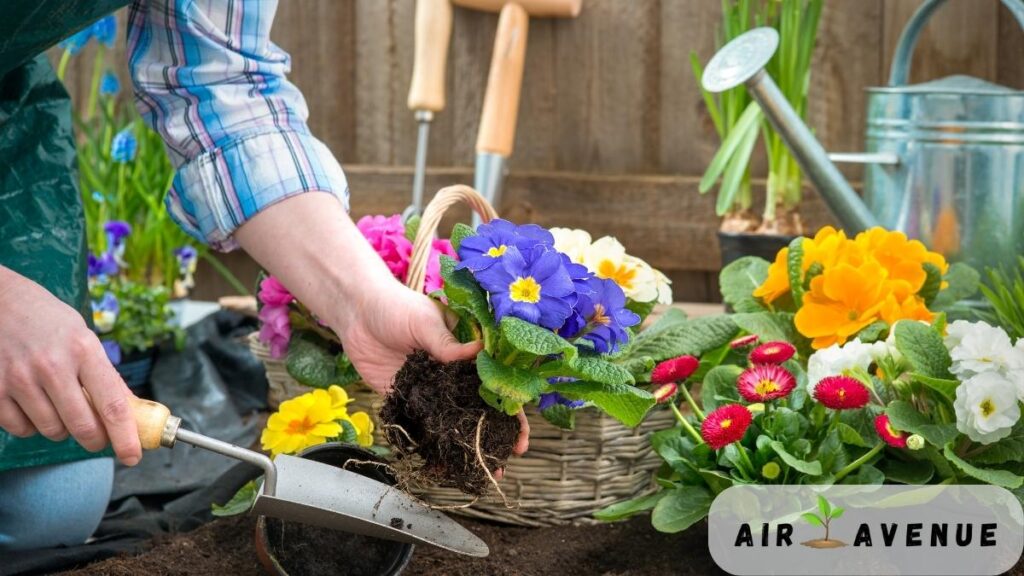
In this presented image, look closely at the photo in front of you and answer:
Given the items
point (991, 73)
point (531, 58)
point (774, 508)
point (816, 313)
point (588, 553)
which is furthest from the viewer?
point (531, 58)

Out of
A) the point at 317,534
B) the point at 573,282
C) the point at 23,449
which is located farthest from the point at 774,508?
the point at 23,449

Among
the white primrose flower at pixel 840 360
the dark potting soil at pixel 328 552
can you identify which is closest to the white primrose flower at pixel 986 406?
the white primrose flower at pixel 840 360

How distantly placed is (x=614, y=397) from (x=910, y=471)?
389 mm

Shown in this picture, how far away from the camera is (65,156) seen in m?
1.65

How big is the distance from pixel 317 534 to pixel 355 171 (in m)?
1.83

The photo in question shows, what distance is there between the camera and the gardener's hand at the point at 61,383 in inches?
43.3

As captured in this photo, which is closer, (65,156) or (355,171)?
(65,156)

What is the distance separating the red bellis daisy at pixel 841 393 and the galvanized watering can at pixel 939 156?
658mm

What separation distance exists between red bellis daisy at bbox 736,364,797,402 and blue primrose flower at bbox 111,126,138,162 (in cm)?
172

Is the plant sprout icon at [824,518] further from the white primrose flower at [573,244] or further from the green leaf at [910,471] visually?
the white primrose flower at [573,244]

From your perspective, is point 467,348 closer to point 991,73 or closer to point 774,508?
point 774,508

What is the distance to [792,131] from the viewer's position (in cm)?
184

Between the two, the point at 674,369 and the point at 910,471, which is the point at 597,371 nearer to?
the point at 674,369

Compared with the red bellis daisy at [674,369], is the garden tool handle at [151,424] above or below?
above
